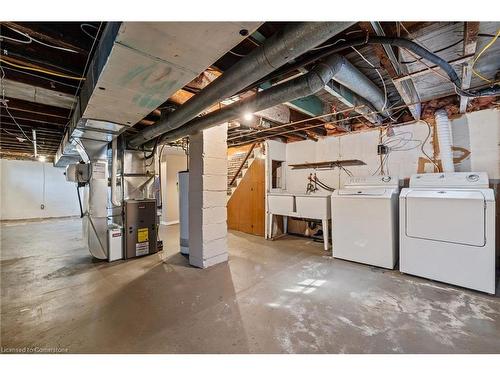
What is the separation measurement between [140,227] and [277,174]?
123 inches

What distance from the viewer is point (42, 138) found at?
4473 millimetres

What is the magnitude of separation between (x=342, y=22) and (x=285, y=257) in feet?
9.86

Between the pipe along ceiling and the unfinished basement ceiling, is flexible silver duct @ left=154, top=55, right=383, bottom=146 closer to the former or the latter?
the pipe along ceiling

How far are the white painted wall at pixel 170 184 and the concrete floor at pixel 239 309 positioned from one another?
127 inches

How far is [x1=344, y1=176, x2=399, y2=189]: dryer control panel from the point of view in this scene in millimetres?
3314

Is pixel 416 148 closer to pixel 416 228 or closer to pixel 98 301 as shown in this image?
pixel 416 228

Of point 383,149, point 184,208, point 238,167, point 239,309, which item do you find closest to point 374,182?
point 383,149

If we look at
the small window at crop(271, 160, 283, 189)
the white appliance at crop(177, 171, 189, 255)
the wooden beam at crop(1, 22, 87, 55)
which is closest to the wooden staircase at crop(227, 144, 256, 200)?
the small window at crop(271, 160, 283, 189)

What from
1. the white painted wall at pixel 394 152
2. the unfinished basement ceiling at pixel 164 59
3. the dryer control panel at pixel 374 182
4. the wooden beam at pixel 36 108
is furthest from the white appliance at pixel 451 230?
the wooden beam at pixel 36 108

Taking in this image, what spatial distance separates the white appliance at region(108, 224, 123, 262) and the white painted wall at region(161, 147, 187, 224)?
123 inches

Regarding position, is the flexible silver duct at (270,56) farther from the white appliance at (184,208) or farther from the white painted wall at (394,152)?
the white painted wall at (394,152)

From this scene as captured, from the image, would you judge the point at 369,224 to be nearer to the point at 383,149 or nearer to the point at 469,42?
the point at 383,149

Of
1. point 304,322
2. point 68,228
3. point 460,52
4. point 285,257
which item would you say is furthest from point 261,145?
point 68,228

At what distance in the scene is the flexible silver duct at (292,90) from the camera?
5.09 feet
